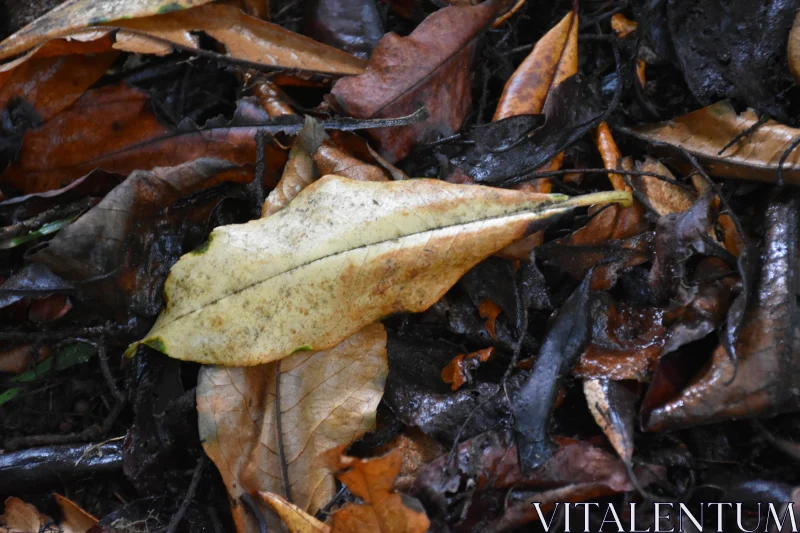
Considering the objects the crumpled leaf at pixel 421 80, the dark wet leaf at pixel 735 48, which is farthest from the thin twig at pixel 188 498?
the dark wet leaf at pixel 735 48

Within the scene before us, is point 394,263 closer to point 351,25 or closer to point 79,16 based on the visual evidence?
point 351,25

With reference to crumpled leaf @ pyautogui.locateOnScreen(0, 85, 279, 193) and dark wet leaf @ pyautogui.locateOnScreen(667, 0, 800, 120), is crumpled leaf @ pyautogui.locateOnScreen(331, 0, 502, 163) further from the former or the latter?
dark wet leaf @ pyautogui.locateOnScreen(667, 0, 800, 120)

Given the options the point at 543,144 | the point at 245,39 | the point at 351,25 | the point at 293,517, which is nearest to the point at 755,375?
the point at 543,144

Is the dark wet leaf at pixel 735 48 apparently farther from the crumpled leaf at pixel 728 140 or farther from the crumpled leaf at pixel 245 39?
the crumpled leaf at pixel 245 39

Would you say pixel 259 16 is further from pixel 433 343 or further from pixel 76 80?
pixel 433 343

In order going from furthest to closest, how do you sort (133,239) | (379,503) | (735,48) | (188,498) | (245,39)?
1. (245,39)
2. (735,48)
3. (133,239)
4. (188,498)
5. (379,503)
